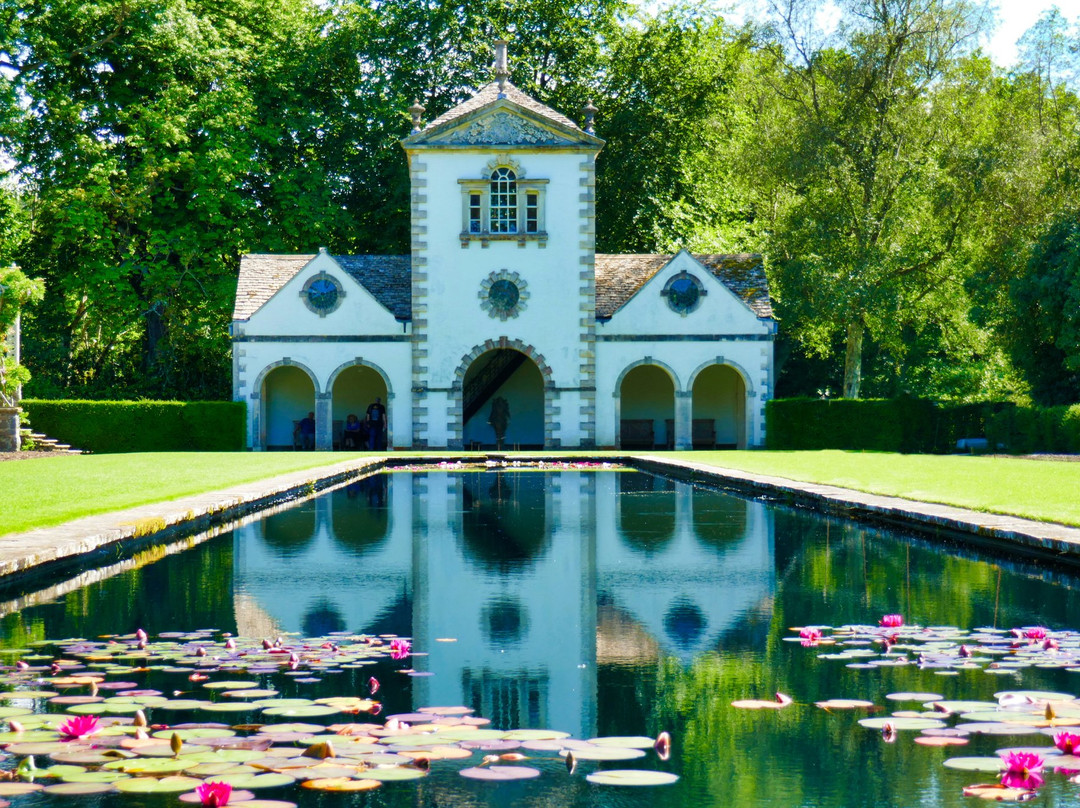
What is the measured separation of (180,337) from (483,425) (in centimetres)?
1014

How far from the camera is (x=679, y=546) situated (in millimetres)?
12703

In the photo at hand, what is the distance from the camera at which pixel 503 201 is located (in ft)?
125

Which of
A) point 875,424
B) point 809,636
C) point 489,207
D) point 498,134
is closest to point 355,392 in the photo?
point 489,207

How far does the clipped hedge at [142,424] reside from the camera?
36.8m

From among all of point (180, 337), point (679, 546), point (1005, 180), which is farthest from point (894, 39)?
point (679, 546)

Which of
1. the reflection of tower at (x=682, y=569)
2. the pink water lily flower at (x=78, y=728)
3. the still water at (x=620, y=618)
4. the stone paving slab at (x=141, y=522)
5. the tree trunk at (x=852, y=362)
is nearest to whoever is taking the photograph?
the still water at (x=620, y=618)

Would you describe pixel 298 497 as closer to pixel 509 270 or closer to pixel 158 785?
pixel 158 785

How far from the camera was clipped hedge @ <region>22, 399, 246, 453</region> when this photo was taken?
36.8 metres

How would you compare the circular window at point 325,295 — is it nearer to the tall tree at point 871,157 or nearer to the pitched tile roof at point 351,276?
the pitched tile roof at point 351,276

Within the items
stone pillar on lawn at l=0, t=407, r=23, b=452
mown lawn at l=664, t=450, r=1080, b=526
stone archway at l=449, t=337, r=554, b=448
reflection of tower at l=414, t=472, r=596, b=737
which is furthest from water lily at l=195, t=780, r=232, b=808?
stone archway at l=449, t=337, r=554, b=448

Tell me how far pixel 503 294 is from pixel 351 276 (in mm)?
4429

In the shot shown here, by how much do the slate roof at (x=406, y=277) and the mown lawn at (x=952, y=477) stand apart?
303 inches

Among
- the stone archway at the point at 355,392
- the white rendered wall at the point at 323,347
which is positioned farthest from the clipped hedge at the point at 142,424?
the stone archway at the point at 355,392

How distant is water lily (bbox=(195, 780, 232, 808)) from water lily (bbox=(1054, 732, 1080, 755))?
10.0 feet
